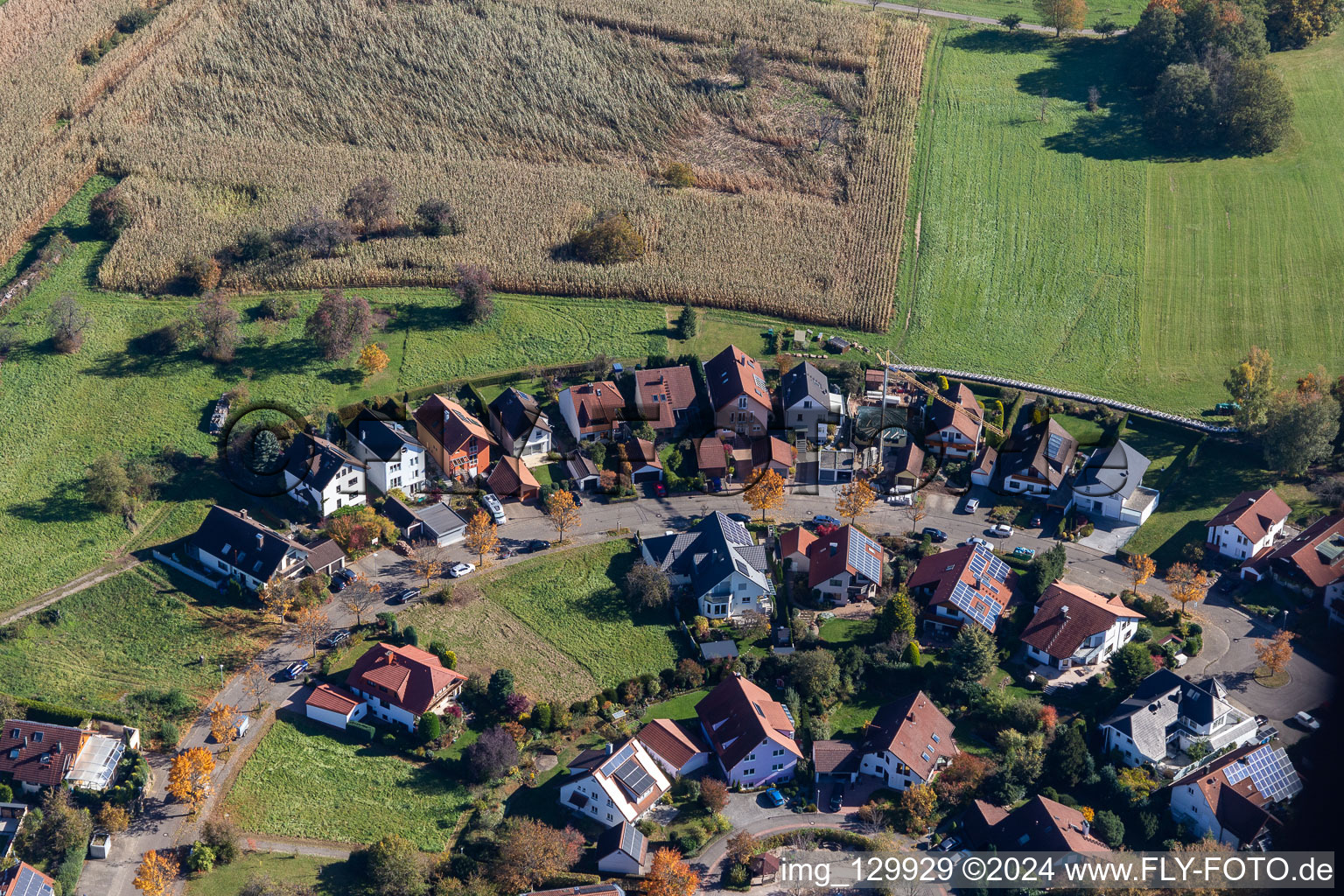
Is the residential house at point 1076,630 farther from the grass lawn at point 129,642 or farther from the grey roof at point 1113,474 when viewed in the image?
the grass lawn at point 129,642

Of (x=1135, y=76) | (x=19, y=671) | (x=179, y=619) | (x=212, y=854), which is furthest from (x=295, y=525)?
(x=1135, y=76)

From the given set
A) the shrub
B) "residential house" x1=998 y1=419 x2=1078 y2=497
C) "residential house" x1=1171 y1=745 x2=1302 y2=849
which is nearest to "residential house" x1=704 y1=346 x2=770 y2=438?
"residential house" x1=998 y1=419 x2=1078 y2=497

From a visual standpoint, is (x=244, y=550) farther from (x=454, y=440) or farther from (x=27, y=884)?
(x=27, y=884)

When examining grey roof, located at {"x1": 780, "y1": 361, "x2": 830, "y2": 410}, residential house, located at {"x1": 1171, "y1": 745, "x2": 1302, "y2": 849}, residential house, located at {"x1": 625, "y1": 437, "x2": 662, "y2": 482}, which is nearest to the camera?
residential house, located at {"x1": 1171, "y1": 745, "x2": 1302, "y2": 849}

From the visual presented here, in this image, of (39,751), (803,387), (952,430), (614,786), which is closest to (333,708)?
(39,751)

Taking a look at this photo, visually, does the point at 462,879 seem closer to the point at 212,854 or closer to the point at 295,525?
the point at 212,854

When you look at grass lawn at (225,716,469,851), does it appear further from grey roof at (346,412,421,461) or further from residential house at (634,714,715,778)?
grey roof at (346,412,421,461)
